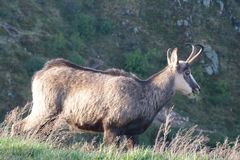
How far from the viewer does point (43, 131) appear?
13.9m

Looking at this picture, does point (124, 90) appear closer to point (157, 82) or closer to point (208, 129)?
point (157, 82)

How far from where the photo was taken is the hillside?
125 feet

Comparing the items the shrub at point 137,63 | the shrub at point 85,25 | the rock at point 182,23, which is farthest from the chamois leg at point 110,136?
the rock at point 182,23

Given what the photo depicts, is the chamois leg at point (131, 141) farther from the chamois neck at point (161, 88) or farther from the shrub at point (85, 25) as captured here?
the shrub at point (85, 25)

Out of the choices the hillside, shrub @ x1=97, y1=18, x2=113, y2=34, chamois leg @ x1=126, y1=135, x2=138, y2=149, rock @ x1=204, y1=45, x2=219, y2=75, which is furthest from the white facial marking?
shrub @ x1=97, y1=18, x2=113, y2=34

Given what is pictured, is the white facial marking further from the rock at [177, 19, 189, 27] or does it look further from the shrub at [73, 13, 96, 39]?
the rock at [177, 19, 189, 27]

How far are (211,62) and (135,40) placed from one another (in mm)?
5208

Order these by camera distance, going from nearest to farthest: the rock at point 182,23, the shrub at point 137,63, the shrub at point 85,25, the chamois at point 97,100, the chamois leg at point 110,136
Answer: the chamois leg at point 110,136 → the chamois at point 97,100 → the shrub at point 137,63 → the shrub at point 85,25 → the rock at point 182,23

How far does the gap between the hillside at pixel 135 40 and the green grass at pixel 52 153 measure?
23948 millimetres

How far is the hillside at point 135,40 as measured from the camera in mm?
38250

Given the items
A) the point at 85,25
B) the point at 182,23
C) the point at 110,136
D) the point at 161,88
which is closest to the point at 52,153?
the point at 110,136

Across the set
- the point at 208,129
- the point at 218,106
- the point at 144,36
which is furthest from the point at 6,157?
the point at 144,36

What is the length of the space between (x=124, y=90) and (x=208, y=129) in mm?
24292

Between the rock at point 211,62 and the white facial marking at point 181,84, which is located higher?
the rock at point 211,62
